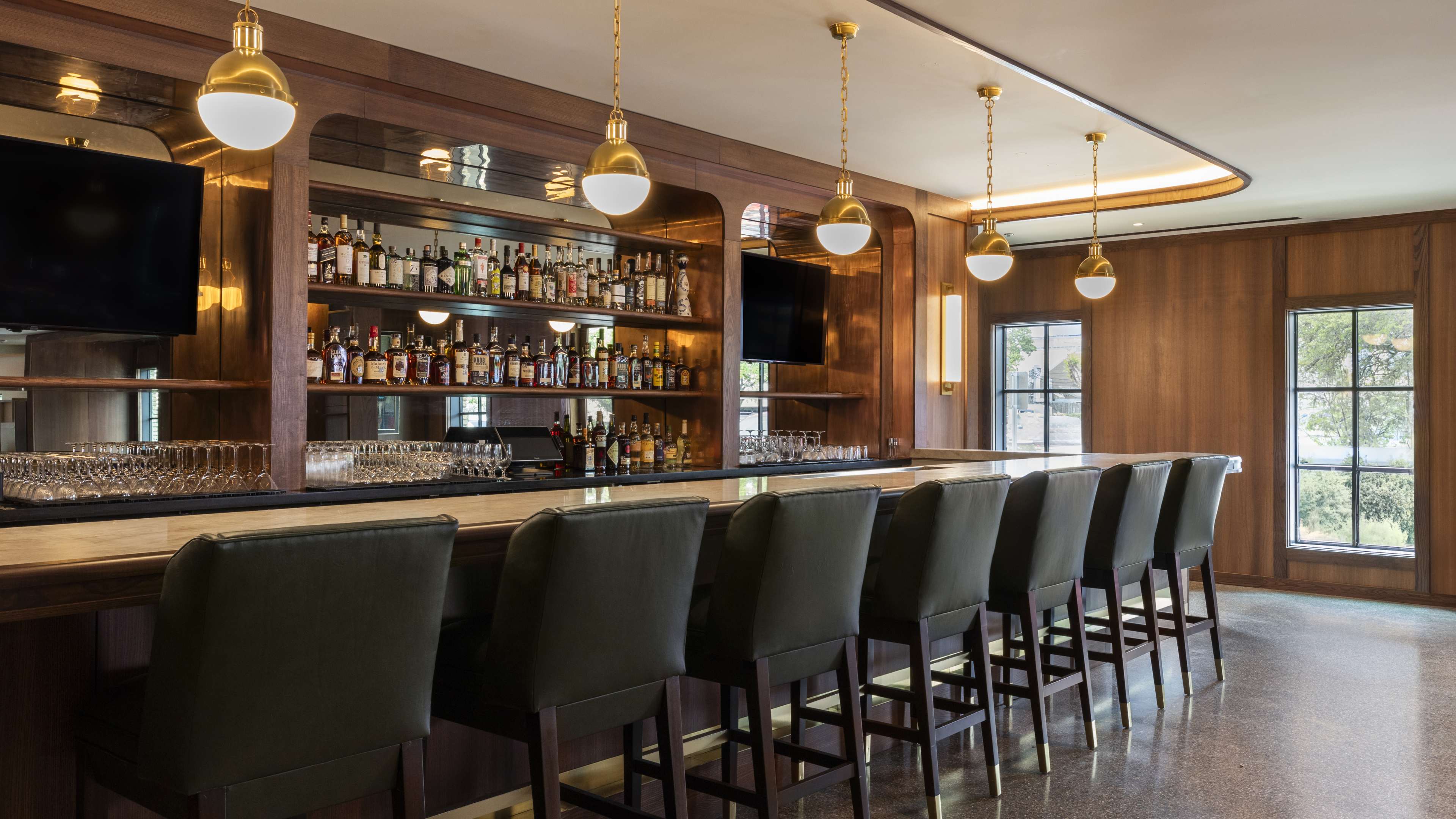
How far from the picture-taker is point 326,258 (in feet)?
14.4

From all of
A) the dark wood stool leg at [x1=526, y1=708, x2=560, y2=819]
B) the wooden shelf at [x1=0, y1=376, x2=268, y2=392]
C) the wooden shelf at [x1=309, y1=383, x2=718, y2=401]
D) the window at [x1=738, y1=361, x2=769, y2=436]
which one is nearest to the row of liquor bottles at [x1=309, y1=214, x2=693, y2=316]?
the wooden shelf at [x1=309, y1=383, x2=718, y2=401]

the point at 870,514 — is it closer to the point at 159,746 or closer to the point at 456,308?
the point at 159,746

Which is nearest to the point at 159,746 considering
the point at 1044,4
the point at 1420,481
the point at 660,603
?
the point at 660,603

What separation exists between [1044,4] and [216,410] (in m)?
3.54

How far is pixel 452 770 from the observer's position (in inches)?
99.3

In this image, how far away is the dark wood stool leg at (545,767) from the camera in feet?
6.64

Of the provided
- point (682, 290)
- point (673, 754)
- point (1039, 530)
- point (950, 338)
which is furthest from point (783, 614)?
point (950, 338)

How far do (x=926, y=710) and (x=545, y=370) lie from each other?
2873mm

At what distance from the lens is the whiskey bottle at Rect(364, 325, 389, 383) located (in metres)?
4.50

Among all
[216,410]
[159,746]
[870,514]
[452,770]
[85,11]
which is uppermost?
[85,11]

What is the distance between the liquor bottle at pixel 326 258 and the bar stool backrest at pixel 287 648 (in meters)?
2.87

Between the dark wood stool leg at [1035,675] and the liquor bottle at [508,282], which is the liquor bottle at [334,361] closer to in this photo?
the liquor bottle at [508,282]

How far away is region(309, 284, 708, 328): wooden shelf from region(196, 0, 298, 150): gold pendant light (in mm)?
1797

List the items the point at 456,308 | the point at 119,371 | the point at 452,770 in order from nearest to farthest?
the point at 452,770 → the point at 119,371 → the point at 456,308
